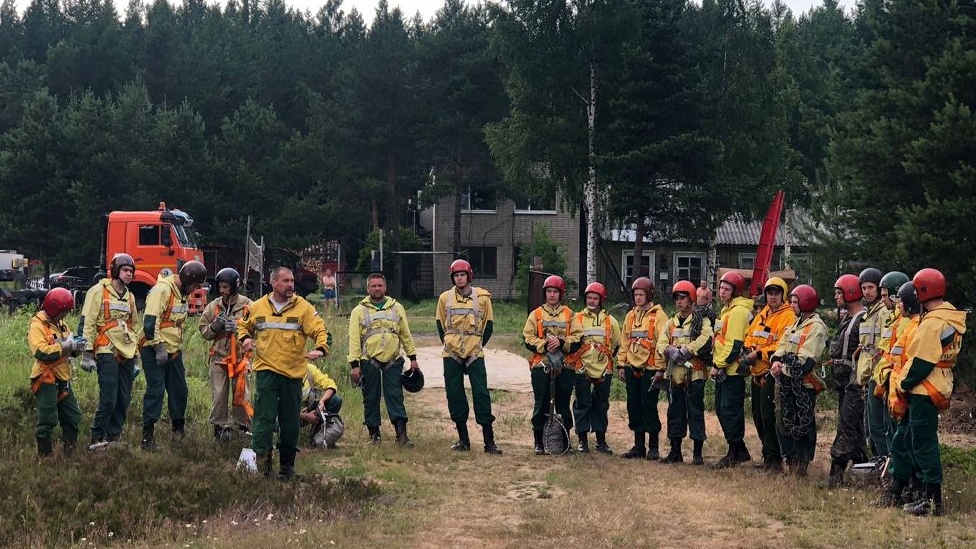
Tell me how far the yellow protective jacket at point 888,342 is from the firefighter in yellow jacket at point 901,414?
0.09 m

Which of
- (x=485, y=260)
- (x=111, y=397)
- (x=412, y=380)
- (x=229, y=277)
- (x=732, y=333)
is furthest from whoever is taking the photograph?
(x=485, y=260)

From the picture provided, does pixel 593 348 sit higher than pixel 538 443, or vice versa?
pixel 593 348

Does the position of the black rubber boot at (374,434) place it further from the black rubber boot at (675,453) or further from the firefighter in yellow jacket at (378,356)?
the black rubber boot at (675,453)

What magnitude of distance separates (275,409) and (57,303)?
219 centimetres

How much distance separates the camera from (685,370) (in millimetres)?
11273

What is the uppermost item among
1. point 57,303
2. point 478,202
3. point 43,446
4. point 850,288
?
point 478,202

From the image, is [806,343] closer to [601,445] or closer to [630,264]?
[601,445]

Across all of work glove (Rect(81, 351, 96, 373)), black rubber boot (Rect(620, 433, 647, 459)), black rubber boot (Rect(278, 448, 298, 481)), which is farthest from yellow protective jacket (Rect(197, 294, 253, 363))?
black rubber boot (Rect(620, 433, 647, 459))

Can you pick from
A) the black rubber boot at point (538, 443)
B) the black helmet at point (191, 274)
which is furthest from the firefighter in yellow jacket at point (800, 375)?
the black helmet at point (191, 274)

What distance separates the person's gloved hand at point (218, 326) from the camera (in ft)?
35.6

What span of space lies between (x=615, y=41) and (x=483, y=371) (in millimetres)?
22727

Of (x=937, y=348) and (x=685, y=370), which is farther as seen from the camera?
(x=685, y=370)

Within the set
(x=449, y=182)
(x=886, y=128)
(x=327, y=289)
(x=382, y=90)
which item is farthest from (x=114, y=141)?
(x=886, y=128)

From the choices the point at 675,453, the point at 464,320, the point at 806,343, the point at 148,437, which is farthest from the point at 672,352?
the point at 148,437
